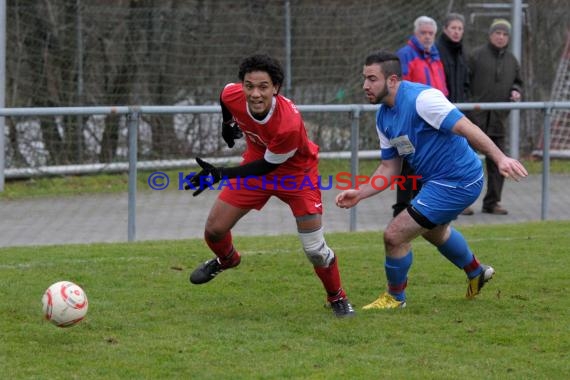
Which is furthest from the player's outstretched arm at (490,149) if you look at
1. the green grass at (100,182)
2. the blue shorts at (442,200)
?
the green grass at (100,182)

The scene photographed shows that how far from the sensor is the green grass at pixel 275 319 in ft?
19.3

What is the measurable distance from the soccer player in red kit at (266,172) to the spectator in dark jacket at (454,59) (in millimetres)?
4806

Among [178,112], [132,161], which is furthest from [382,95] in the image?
[178,112]

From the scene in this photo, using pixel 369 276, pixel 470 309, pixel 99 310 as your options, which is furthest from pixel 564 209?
pixel 99 310

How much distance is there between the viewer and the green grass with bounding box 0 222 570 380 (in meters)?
5.89

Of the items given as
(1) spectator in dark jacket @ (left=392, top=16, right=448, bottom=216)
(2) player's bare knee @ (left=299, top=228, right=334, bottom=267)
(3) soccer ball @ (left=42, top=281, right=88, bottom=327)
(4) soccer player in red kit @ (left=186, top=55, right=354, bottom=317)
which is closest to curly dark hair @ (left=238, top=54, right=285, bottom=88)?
(4) soccer player in red kit @ (left=186, top=55, right=354, bottom=317)

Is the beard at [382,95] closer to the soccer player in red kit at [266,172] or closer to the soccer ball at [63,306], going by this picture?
the soccer player in red kit at [266,172]

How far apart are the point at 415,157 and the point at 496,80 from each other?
5.58 metres

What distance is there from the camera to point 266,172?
701cm

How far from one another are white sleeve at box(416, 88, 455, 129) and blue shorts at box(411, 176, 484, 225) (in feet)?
1.37

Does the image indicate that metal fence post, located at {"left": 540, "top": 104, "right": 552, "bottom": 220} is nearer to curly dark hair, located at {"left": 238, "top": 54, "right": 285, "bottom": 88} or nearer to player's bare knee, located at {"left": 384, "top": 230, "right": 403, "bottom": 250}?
player's bare knee, located at {"left": 384, "top": 230, "right": 403, "bottom": 250}

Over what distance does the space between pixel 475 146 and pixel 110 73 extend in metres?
8.73

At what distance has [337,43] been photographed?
16.0 m

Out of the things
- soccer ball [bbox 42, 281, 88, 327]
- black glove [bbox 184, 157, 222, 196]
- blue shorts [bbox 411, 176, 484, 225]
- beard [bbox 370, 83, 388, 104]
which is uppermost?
beard [bbox 370, 83, 388, 104]
